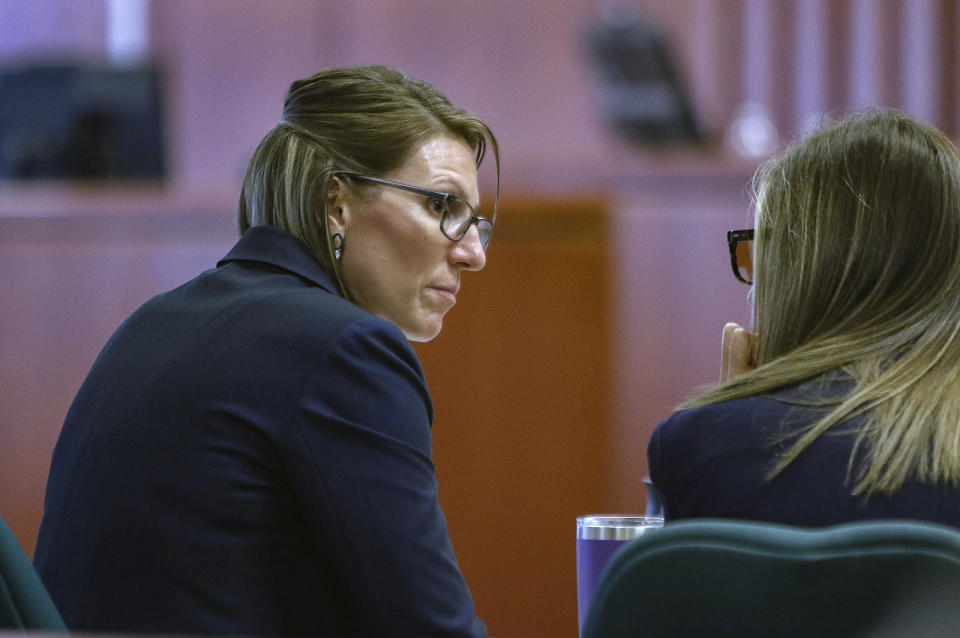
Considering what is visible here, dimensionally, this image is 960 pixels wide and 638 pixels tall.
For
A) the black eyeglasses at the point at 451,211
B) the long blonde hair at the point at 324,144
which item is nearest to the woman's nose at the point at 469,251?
the black eyeglasses at the point at 451,211

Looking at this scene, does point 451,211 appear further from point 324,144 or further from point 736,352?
point 736,352

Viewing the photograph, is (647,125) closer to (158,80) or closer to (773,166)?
(158,80)

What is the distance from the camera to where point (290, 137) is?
130 centimetres

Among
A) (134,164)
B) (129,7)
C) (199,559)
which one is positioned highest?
(129,7)

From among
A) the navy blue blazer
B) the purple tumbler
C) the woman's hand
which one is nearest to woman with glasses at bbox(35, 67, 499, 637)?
the navy blue blazer

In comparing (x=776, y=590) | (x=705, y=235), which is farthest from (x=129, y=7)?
(x=776, y=590)

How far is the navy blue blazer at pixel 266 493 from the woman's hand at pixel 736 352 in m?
0.39

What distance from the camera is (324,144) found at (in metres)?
1.30

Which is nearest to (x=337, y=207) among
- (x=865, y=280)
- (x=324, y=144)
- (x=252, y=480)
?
(x=324, y=144)

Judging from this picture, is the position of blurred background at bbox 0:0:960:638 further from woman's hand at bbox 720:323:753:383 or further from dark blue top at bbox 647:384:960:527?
dark blue top at bbox 647:384:960:527

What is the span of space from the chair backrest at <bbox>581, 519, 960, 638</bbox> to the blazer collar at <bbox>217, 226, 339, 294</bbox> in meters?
0.57

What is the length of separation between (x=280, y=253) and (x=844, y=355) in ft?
1.85

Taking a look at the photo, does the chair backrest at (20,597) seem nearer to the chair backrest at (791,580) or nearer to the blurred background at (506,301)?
the chair backrest at (791,580)

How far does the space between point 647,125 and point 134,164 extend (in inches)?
71.6
